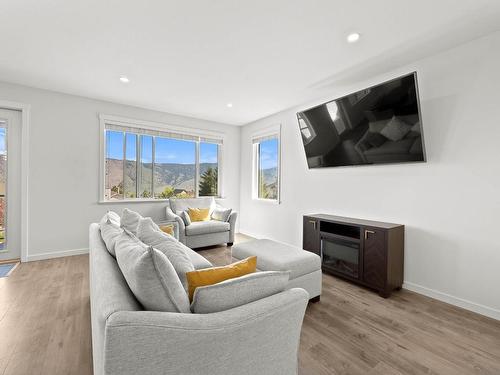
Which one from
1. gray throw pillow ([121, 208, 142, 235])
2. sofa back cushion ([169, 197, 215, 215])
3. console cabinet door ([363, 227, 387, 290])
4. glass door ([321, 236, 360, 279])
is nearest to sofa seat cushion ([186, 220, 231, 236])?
sofa back cushion ([169, 197, 215, 215])

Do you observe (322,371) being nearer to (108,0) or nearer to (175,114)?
(108,0)

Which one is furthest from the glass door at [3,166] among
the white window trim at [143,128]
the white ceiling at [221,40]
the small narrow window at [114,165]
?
the small narrow window at [114,165]

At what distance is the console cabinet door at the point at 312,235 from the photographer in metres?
3.30

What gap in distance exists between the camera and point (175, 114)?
485 cm

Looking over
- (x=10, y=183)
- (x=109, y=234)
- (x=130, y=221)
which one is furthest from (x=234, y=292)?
(x=10, y=183)

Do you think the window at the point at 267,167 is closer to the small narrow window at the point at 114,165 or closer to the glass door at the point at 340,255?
the glass door at the point at 340,255

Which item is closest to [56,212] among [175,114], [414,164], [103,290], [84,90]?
[84,90]

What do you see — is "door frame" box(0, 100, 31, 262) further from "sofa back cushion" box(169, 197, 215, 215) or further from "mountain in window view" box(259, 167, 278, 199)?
"mountain in window view" box(259, 167, 278, 199)

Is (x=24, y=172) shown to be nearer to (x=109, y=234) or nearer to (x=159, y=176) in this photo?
(x=159, y=176)

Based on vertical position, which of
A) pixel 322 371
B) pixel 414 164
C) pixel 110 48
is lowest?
pixel 322 371

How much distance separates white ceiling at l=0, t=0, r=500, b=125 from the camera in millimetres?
1928

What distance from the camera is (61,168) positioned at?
12.4 ft

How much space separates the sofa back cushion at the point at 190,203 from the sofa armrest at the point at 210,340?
352 centimetres

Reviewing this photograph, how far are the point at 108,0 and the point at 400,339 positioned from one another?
11.3 feet
